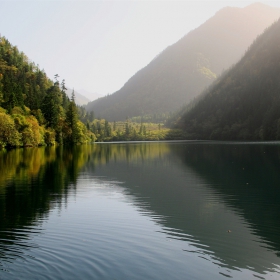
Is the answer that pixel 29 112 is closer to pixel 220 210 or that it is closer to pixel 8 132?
pixel 8 132

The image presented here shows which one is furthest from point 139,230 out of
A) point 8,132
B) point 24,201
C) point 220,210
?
point 8,132

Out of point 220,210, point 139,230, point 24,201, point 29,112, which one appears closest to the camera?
point 139,230

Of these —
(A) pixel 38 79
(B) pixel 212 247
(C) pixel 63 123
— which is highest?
(A) pixel 38 79

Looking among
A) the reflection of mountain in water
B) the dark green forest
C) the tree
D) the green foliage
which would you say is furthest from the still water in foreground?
the tree

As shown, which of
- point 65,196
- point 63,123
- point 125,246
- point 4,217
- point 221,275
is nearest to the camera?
point 221,275

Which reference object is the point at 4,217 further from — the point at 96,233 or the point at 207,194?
the point at 207,194

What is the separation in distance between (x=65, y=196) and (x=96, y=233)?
10.9 m

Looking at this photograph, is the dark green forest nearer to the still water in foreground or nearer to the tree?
the tree

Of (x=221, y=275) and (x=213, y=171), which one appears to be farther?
(x=213, y=171)

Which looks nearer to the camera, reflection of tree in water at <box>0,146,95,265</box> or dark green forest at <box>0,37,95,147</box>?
reflection of tree in water at <box>0,146,95,265</box>

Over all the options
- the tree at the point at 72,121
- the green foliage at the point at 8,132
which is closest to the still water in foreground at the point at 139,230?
the green foliage at the point at 8,132

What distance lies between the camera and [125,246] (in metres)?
14.9

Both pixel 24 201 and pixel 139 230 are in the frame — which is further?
pixel 24 201

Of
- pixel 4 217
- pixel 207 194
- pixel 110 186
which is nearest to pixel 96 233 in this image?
pixel 4 217
